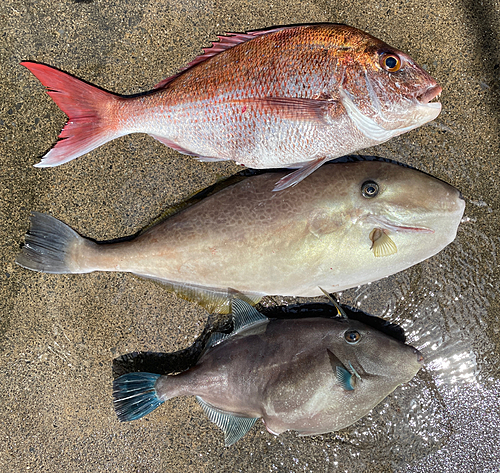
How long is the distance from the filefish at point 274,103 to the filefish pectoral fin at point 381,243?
543 millimetres

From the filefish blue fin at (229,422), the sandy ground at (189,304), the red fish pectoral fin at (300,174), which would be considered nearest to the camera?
the red fish pectoral fin at (300,174)

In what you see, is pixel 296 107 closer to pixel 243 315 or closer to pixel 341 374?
pixel 243 315

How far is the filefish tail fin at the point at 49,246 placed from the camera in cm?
238

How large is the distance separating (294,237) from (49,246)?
65.4 inches

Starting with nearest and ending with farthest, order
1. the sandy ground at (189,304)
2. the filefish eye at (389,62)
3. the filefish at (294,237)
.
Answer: the filefish eye at (389,62) < the filefish at (294,237) < the sandy ground at (189,304)

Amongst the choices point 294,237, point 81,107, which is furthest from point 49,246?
point 294,237

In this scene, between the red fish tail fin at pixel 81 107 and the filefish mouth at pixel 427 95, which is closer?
the filefish mouth at pixel 427 95

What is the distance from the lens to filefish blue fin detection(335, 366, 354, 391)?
2105 mm

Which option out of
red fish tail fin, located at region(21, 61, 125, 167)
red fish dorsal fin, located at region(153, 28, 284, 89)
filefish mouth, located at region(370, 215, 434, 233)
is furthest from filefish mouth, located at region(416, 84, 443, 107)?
red fish tail fin, located at region(21, 61, 125, 167)

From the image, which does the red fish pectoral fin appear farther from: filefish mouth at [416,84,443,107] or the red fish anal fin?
filefish mouth at [416,84,443,107]

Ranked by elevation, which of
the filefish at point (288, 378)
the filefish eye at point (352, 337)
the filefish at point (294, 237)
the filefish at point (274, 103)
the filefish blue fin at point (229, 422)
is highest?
the filefish at point (274, 103)

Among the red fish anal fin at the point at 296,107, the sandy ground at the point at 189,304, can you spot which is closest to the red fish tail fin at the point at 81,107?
the sandy ground at the point at 189,304

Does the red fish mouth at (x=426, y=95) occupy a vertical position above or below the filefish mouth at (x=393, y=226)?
above

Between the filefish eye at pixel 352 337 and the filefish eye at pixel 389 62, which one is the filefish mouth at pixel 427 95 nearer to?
the filefish eye at pixel 389 62
